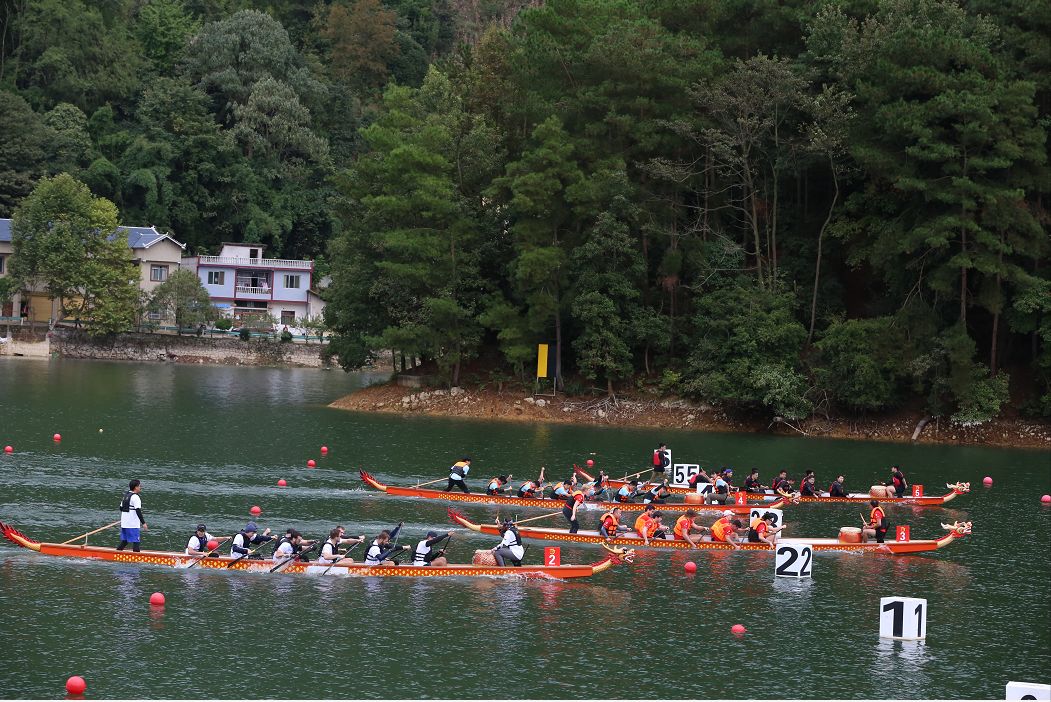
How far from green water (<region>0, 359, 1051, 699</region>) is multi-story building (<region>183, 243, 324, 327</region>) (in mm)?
59902

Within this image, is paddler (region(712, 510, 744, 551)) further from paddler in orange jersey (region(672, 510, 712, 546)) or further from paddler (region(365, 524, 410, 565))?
paddler (region(365, 524, 410, 565))

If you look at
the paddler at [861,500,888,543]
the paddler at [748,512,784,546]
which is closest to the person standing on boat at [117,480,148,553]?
the paddler at [748,512,784,546]

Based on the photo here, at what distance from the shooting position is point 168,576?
26.8 m

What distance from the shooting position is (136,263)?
98.6 m

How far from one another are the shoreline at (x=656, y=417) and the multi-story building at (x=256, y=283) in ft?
139

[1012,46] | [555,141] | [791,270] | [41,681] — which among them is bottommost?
[41,681]

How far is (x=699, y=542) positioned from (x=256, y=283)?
3084 inches

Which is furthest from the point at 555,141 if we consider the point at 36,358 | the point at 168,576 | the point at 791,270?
the point at 36,358

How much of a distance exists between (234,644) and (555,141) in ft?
130

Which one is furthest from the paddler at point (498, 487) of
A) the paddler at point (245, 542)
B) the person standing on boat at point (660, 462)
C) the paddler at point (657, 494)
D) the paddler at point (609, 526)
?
the paddler at point (245, 542)

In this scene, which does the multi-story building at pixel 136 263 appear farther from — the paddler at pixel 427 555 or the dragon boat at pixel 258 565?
the paddler at pixel 427 555

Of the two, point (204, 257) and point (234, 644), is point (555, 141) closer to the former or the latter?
point (234, 644)

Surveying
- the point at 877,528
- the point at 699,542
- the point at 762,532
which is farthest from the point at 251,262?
the point at 877,528

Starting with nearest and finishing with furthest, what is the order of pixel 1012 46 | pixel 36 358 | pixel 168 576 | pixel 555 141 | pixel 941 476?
pixel 168 576 < pixel 941 476 < pixel 1012 46 < pixel 555 141 < pixel 36 358
